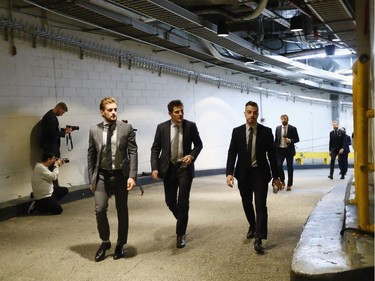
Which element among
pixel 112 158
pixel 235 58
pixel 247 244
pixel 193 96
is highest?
pixel 235 58

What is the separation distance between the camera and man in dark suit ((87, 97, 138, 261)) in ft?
13.5

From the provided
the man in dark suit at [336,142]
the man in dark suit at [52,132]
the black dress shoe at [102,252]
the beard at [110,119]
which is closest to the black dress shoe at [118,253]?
the black dress shoe at [102,252]

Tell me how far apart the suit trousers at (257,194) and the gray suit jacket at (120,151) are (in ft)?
3.78

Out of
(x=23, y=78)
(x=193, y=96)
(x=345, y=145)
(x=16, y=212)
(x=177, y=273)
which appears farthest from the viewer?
(x=193, y=96)

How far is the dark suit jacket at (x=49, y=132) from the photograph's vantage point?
22.5 ft

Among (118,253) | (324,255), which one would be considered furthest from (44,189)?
(324,255)

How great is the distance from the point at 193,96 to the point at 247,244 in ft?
24.7

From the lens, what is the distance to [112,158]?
4.13 meters

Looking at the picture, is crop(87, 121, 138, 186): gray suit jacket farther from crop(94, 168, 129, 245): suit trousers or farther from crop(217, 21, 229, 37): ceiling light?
crop(217, 21, 229, 37): ceiling light

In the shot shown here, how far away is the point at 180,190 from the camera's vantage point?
4469 mm

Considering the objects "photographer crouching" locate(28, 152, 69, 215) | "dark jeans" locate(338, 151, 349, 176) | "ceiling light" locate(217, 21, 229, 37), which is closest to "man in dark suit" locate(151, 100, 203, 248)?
"photographer crouching" locate(28, 152, 69, 215)

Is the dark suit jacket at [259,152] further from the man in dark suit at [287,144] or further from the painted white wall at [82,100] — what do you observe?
the man in dark suit at [287,144]

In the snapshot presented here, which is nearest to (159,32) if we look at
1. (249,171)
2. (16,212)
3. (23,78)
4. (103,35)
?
(103,35)

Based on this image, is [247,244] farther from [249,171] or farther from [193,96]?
[193,96]
